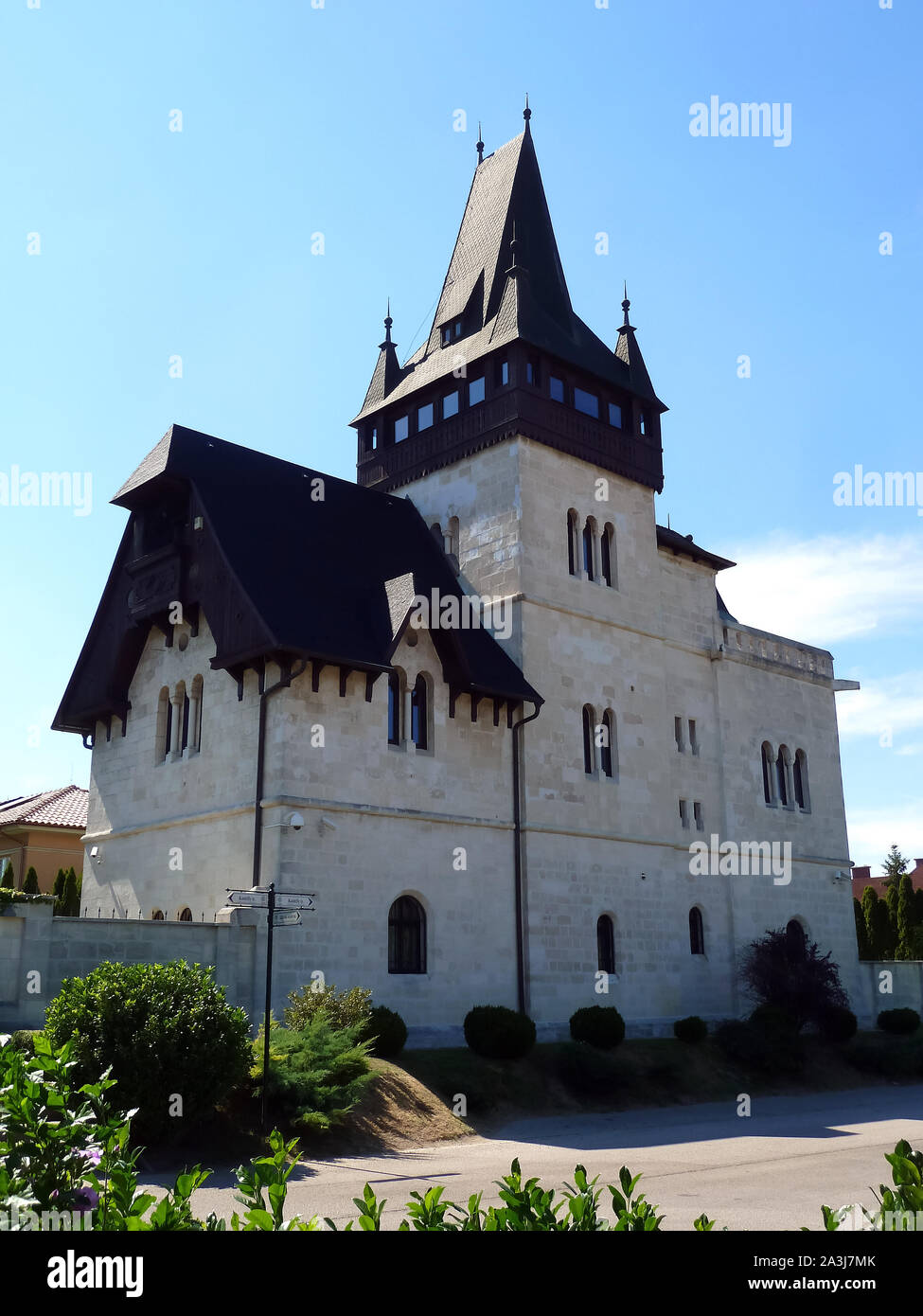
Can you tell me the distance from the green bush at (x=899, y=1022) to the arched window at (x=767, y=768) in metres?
7.38

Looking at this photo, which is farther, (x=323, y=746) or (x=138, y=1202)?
(x=323, y=746)

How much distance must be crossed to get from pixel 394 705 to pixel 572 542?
7901 mm

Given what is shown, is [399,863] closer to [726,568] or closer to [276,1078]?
[276,1078]

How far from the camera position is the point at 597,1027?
24.5 metres

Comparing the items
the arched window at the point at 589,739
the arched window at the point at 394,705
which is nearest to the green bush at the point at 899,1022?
the arched window at the point at 589,739

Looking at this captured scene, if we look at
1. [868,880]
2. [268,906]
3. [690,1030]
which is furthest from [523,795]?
[868,880]

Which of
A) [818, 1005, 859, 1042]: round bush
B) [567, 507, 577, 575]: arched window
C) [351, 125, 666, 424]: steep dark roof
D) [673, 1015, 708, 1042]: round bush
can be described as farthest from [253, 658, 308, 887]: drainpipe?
[818, 1005, 859, 1042]: round bush

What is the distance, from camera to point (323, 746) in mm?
23141

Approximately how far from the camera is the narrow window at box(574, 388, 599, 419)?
3097cm

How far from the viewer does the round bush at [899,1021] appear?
33.9m

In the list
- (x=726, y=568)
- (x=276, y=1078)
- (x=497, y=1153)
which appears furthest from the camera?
(x=726, y=568)

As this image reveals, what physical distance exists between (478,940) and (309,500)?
37.1 ft
